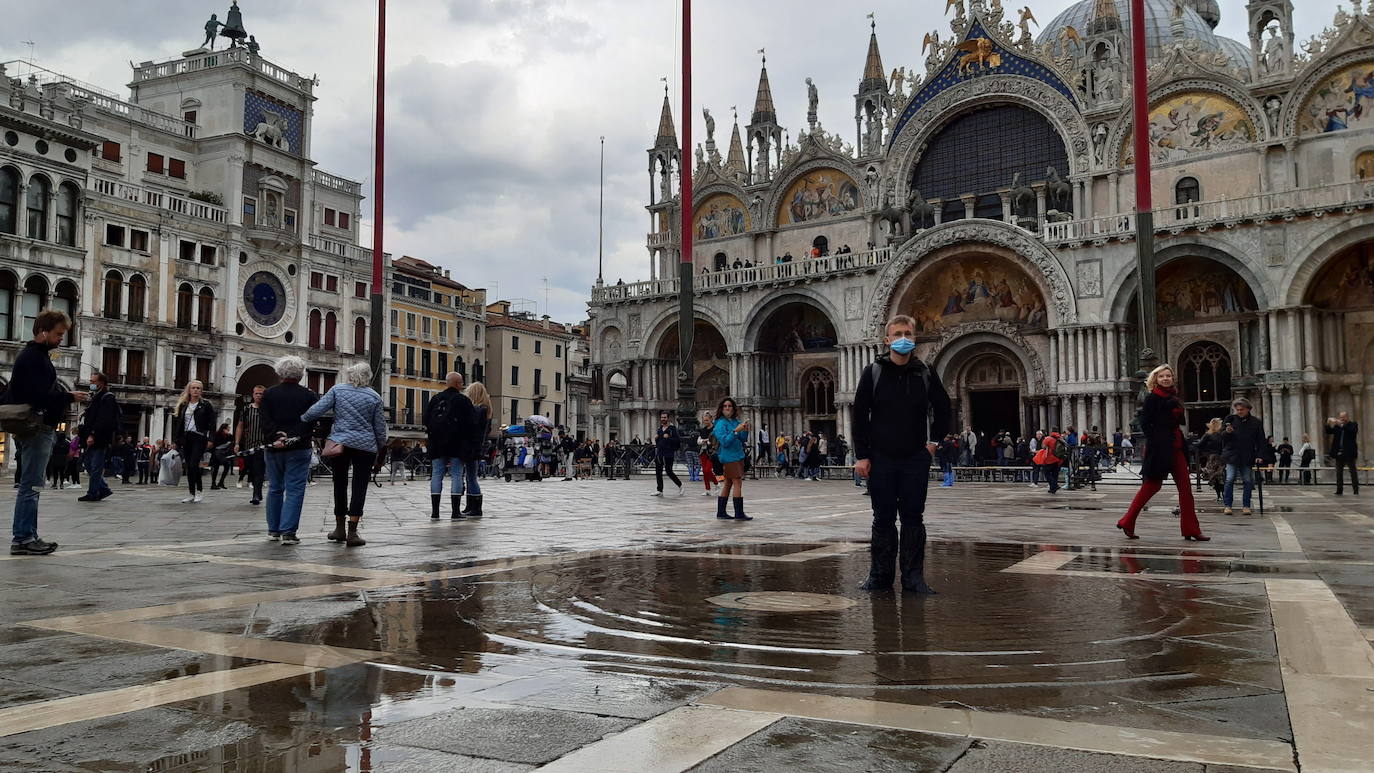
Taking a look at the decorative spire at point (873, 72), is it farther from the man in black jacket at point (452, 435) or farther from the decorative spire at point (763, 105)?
the man in black jacket at point (452, 435)

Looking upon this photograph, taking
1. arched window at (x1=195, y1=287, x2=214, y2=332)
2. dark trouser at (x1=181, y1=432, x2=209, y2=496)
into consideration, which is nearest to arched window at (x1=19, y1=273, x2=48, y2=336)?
arched window at (x1=195, y1=287, x2=214, y2=332)

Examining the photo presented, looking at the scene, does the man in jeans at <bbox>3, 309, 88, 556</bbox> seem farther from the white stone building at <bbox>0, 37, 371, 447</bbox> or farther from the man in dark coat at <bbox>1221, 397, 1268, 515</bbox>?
the white stone building at <bbox>0, 37, 371, 447</bbox>

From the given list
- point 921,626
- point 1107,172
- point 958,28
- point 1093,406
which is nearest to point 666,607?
point 921,626

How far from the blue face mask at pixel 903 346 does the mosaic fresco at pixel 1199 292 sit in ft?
96.4

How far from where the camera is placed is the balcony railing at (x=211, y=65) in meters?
45.0

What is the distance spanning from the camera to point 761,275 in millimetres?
39906

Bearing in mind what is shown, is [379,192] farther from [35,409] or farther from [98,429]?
[35,409]

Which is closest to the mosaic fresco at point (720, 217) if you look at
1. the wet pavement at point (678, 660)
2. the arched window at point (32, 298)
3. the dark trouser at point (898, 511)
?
A: the arched window at point (32, 298)

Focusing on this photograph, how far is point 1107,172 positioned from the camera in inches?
1335

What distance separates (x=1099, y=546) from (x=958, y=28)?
110 feet

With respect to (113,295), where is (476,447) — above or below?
below

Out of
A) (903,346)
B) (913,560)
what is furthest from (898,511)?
(903,346)

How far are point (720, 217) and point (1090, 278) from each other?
17.4 metres

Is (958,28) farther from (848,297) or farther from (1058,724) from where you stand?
(1058,724)
